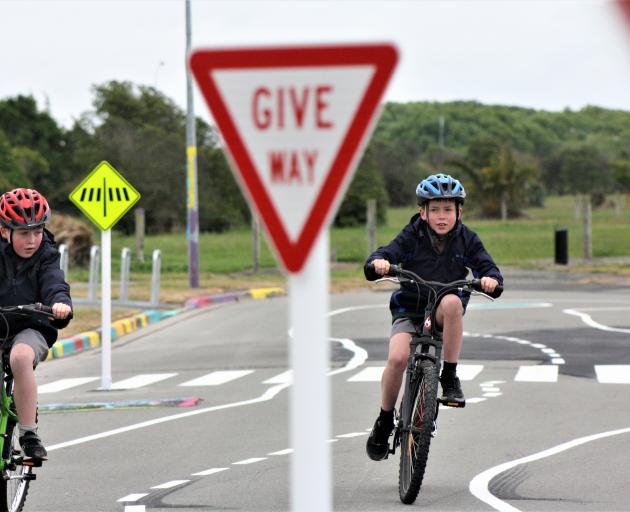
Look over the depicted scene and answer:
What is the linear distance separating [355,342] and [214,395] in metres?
5.59

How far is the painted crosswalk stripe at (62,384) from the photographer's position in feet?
51.0

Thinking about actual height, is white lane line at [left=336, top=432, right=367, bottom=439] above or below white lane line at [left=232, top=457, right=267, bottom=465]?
above

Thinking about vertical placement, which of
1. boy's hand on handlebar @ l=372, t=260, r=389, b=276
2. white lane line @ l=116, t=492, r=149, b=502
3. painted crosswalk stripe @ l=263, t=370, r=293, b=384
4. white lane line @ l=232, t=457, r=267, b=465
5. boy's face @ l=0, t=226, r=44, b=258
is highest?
boy's face @ l=0, t=226, r=44, b=258

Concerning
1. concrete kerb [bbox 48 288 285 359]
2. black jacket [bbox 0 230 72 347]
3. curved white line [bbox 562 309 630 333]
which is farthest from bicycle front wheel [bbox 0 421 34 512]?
curved white line [bbox 562 309 630 333]

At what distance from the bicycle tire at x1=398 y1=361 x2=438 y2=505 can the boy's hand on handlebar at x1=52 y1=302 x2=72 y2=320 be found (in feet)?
6.57

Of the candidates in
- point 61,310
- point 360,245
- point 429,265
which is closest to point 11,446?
point 61,310

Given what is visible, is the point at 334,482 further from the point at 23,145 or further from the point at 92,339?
the point at 23,145

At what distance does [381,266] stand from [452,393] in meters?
0.88

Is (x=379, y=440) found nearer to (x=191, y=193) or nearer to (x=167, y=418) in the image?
(x=167, y=418)

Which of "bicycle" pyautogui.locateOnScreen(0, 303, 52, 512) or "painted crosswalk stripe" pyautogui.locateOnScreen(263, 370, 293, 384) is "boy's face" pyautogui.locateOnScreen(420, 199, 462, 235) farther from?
"painted crosswalk stripe" pyautogui.locateOnScreen(263, 370, 293, 384)

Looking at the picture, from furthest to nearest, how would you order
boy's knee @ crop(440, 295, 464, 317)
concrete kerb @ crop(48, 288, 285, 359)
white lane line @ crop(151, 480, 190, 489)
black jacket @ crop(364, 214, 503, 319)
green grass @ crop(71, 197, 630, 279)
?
green grass @ crop(71, 197, 630, 279) < concrete kerb @ crop(48, 288, 285, 359) < white lane line @ crop(151, 480, 190, 489) < black jacket @ crop(364, 214, 503, 319) < boy's knee @ crop(440, 295, 464, 317)

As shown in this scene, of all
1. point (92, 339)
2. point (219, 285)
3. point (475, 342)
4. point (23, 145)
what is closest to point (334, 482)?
point (475, 342)

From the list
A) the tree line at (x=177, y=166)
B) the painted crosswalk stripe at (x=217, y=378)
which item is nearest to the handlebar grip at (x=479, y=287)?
the painted crosswalk stripe at (x=217, y=378)

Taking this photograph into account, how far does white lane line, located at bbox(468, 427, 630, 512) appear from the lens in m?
8.13
